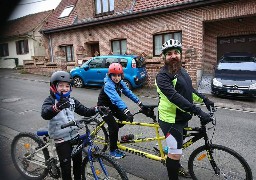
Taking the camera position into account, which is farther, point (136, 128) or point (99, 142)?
point (136, 128)

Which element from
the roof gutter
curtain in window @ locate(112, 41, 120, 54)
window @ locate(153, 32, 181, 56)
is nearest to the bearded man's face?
the roof gutter

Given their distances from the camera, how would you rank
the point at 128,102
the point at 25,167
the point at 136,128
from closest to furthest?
the point at 25,167
the point at 136,128
the point at 128,102

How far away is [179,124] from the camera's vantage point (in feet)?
10.7

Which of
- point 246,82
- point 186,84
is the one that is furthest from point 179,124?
point 246,82

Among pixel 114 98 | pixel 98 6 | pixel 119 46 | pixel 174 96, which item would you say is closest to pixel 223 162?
pixel 174 96

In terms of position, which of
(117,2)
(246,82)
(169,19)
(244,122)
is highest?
(117,2)

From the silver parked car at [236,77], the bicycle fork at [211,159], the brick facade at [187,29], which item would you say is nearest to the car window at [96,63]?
the brick facade at [187,29]

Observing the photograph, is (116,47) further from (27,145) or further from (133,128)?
(27,145)

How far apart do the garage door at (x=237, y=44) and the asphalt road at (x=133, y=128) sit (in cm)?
683

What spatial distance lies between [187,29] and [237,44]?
12.3ft

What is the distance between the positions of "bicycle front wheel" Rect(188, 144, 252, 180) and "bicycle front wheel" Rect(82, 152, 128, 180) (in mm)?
1252

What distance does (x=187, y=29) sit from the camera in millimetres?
14078

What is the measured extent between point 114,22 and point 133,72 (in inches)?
281

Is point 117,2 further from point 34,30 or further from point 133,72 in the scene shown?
point 34,30
